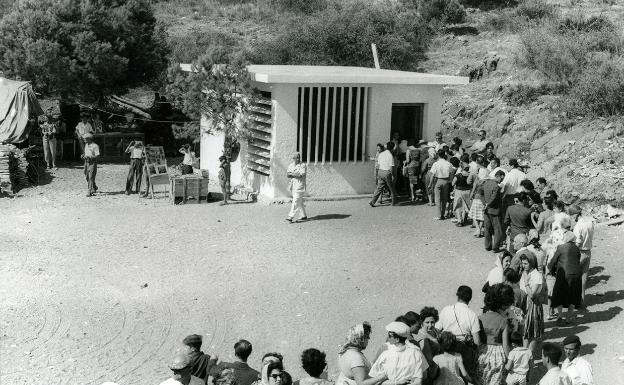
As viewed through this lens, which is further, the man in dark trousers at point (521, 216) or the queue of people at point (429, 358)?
the man in dark trousers at point (521, 216)

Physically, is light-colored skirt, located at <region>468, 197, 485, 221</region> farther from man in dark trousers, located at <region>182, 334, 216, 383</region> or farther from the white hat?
man in dark trousers, located at <region>182, 334, 216, 383</region>

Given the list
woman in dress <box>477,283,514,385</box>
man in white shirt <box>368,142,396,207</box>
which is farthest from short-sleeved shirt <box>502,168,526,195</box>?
woman in dress <box>477,283,514,385</box>

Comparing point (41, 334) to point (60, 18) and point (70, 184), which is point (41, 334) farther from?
point (60, 18)

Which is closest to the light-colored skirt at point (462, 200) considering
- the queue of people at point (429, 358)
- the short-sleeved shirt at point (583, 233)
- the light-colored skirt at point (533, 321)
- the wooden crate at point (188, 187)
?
the short-sleeved shirt at point (583, 233)

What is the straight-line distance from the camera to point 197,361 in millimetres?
8023

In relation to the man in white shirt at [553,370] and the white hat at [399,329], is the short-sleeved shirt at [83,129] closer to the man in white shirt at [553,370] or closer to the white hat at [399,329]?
the white hat at [399,329]

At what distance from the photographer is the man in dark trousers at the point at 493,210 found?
577 inches

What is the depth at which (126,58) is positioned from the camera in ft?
80.1

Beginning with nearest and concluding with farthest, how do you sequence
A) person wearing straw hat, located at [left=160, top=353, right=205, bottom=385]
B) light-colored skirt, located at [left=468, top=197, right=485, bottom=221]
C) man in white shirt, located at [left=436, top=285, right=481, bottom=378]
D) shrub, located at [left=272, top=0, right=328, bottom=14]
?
person wearing straw hat, located at [left=160, top=353, right=205, bottom=385] < man in white shirt, located at [left=436, top=285, right=481, bottom=378] < light-colored skirt, located at [left=468, top=197, right=485, bottom=221] < shrub, located at [left=272, top=0, right=328, bottom=14]

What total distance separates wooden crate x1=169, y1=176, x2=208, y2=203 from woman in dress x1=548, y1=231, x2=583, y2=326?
362 inches

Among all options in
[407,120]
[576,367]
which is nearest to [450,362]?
[576,367]

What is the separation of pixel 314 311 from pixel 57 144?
1396 centimetres

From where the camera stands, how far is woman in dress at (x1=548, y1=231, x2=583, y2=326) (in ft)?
38.1

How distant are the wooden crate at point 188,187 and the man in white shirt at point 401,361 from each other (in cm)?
1158
